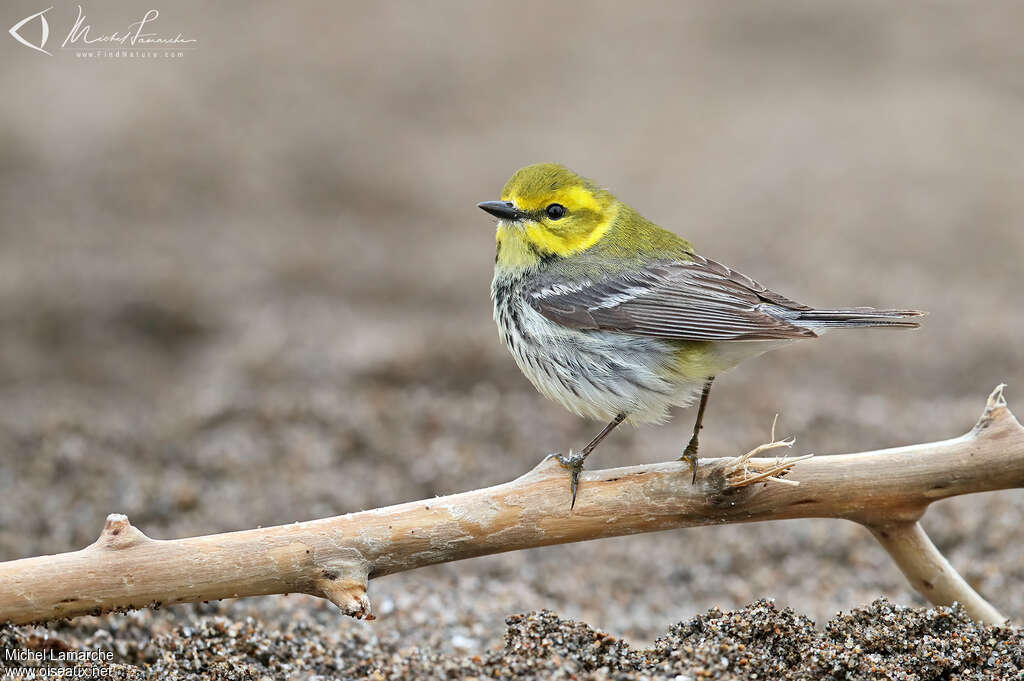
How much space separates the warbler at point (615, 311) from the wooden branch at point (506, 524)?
5.5 inches

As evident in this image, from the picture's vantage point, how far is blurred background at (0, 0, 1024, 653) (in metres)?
5.33

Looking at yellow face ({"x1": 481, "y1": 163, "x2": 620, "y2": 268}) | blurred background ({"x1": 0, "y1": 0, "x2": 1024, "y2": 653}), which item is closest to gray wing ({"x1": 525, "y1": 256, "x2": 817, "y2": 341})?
yellow face ({"x1": 481, "y1": 163, "x2": 620, "y2": 268})

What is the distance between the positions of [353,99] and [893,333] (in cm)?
680

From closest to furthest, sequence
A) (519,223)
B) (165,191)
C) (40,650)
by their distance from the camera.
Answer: (40,650) < (519,223) < (165,191)

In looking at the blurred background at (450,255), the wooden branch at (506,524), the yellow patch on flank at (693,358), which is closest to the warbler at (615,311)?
the yellow patch on flank at (693,358)

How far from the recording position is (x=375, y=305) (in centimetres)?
858

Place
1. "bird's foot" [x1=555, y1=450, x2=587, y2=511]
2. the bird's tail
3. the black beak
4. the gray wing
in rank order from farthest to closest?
the black beak, the gray wing, the bird's tail, "bird's foot" [x1=555, y1=450, x2=587, y2=511]

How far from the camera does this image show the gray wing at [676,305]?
3.88m

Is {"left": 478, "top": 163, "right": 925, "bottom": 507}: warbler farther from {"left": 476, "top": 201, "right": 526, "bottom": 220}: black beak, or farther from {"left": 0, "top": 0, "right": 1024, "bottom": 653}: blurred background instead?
{"left": 0, "top": 0, "right": 1024, "bottom": 653}: blurred background

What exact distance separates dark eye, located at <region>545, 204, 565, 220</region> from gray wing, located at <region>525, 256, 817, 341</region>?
13.0 inches

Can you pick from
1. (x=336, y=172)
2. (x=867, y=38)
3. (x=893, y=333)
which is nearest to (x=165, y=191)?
(x=336, y=172)

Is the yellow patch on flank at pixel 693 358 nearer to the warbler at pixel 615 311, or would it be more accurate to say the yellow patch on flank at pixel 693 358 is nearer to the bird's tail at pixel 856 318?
the warbler at pixel 615 311

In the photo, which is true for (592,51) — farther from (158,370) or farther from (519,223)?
(519,223)

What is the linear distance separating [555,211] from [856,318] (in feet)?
4.52
